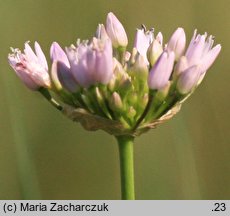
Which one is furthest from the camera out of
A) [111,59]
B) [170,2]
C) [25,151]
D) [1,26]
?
[170,2]

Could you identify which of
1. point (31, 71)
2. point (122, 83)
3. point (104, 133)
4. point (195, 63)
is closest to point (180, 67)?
point (195, 63)

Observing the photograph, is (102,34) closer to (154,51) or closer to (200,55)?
(154,51)

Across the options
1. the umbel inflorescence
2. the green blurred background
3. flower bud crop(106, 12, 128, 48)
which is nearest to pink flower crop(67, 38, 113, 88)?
the umbel inflorescence

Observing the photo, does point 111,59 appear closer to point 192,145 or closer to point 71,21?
point 192,145

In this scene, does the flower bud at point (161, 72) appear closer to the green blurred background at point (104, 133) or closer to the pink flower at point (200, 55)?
the pink flower at point (200, 55)

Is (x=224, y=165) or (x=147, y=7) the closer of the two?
(x=224, y=165)

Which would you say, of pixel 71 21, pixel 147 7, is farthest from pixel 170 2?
pixel 71 21

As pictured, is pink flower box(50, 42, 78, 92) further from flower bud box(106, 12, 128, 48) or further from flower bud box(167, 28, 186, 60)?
flower bud box(167, 28, 186, 60)
